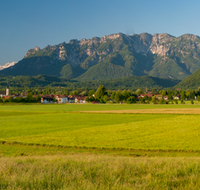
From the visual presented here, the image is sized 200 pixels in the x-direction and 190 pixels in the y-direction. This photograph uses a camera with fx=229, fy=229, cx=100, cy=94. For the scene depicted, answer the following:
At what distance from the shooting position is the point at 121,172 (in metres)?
10.2

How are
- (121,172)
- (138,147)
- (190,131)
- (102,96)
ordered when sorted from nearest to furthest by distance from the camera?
1. (121,172)
2. (138,147)
3. (190,131)
4. (102,96)

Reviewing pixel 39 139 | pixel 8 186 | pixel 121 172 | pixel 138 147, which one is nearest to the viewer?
pixel 8 186

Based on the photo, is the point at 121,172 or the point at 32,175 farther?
the point at 121,172

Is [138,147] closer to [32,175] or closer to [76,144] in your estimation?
[76,144]

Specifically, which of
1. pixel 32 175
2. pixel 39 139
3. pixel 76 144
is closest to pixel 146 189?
pixel 32 175

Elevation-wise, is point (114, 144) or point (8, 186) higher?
point (8, 186)

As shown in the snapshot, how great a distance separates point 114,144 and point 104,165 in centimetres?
1519

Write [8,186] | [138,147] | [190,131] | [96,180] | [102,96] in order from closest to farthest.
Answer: [8,186] → [96,180] → [138,147] → [190,131] → [102,96]

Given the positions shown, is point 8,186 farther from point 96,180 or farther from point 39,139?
point 39,139

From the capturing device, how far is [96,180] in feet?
30.8

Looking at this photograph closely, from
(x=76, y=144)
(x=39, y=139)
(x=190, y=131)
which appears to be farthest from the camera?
(x=190, y=131)

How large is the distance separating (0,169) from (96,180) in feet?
14.4

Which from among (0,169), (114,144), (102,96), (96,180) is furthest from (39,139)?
(102,96)

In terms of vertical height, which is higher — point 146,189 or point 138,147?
point 146,189
